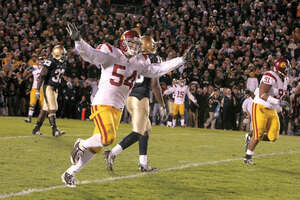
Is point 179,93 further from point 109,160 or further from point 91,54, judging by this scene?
point 91,54

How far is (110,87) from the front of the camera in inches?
206

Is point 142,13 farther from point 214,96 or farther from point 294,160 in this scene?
point 294,160

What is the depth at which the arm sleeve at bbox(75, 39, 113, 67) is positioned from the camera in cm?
468

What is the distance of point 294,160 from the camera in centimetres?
856

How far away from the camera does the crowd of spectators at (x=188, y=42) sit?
17156mm

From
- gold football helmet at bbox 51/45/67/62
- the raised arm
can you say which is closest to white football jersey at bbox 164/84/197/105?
gold football helmet at bbox 51/45/67/62

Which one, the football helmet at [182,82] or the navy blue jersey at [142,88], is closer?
the navy blue jersey at [142,88]

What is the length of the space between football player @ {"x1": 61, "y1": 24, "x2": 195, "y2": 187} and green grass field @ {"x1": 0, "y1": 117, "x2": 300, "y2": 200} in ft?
1.23

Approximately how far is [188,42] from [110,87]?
49.4ft

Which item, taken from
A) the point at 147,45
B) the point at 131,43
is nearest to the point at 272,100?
the point at 147,45

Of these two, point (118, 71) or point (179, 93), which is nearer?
point (118, 71)

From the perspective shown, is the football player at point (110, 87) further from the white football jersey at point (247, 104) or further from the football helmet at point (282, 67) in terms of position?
the white football jersey at point (247, 104)

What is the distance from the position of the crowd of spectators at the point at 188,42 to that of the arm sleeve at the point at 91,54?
458 inches

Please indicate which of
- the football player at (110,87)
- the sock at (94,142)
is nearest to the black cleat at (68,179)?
the football player at (110,87)
